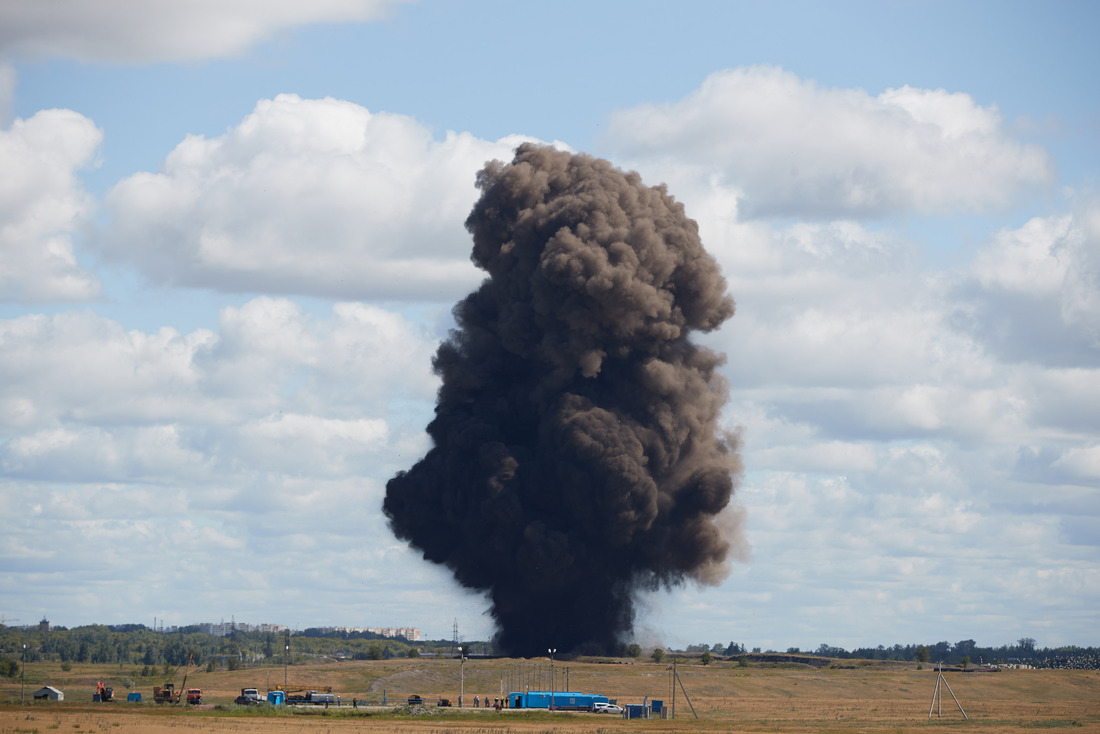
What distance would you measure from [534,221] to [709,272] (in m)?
14.7

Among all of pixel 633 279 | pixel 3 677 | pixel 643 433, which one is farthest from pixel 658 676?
pixel 3 677

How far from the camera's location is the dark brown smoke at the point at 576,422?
99188 millimetres

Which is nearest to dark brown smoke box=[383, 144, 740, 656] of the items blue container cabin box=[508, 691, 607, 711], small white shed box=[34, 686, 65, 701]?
blue container cabin box=[508, 691, 607, 711]

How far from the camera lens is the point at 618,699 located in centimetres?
9688

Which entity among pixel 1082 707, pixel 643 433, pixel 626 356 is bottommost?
pixel 1082 707

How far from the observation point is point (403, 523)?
351 ft

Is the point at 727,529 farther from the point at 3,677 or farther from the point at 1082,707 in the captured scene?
the point at 3,677

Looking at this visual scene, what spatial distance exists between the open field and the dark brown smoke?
7.40m

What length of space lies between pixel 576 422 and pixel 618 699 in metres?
20.7

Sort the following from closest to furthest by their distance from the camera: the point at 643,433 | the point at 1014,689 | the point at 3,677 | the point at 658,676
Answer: the point at 643,433 → the point at 658,676 → the point at 1014,689 → the point at 3,677

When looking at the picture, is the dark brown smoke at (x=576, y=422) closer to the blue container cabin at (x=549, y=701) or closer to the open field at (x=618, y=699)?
the open field at (x=618, y=699)

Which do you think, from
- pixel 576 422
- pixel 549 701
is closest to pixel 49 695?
pixel 549 701

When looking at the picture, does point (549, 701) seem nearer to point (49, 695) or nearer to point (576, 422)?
point (576, 422)

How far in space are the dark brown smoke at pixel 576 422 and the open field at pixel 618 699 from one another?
24.3ft
